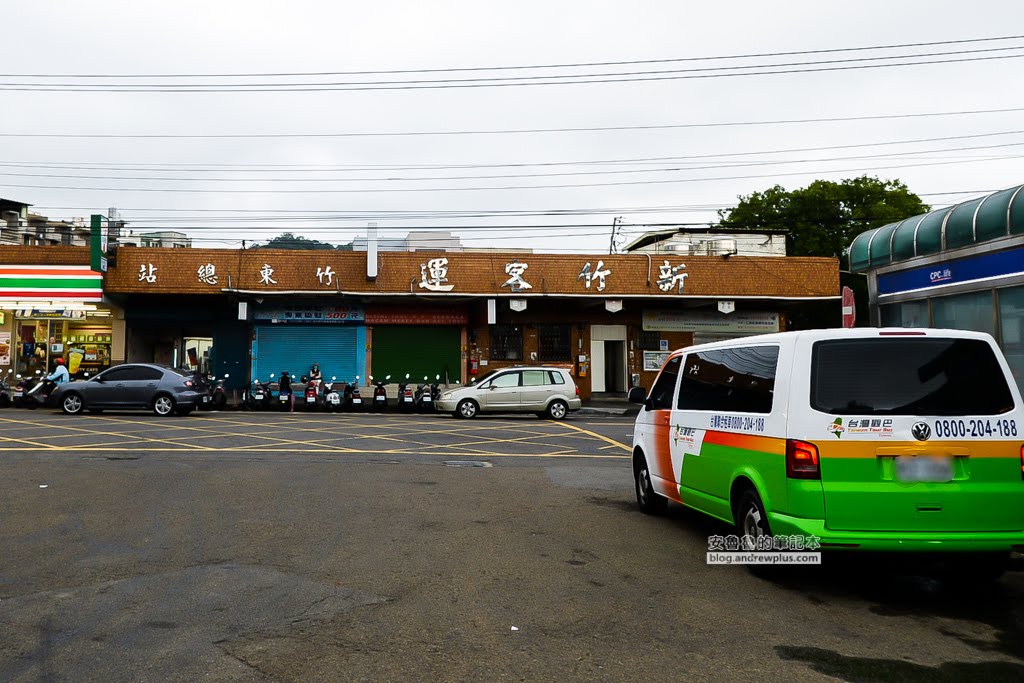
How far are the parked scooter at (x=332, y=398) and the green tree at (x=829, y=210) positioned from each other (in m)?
24.7

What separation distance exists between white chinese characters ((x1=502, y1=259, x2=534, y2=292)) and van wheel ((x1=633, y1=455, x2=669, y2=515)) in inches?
783

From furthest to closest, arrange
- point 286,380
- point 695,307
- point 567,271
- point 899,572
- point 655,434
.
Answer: point 695,307, point 567,271, point 286,380, point 655,434, point 899,572

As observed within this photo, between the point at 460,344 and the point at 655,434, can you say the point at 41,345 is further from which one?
the point at 655,434

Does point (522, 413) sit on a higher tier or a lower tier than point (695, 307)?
lower

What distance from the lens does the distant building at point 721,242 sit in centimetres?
3472

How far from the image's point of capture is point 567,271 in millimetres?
29438

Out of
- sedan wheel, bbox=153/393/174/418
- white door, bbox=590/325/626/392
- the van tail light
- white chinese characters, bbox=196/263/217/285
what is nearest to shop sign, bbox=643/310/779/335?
white door, bbox=590/325/626/392

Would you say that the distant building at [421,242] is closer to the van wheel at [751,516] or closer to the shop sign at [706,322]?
the shop sign at [706,322]

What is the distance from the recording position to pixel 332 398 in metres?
26.9

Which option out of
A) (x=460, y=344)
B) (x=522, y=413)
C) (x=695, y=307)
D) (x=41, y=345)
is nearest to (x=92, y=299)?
(x=41, y=345)

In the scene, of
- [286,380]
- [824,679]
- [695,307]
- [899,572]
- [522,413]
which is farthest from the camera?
[695,307]

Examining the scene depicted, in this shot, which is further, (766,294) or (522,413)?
(766,294)

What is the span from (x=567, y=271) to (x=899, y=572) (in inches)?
911

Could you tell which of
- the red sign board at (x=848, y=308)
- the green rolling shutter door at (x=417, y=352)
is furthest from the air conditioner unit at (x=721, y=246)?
the red sign board at (x=848, y=308)
